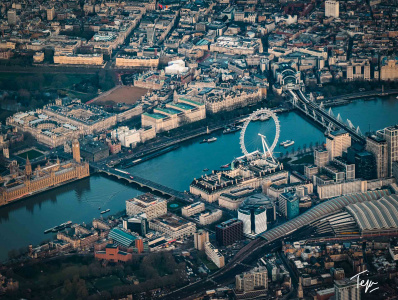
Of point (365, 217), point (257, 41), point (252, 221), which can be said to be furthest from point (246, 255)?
point (257, 41)

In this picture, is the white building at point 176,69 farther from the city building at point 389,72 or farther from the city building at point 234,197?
the city building at point 234,197

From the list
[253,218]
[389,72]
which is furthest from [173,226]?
[389,72]

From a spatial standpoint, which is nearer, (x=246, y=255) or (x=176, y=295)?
(x=176, y=295)

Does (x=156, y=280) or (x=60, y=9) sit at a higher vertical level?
(x=60, y=9)

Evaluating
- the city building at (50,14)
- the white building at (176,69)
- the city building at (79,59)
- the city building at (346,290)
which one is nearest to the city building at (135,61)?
the city building at (79,59)

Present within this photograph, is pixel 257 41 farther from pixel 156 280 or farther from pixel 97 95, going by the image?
pixel 156 280

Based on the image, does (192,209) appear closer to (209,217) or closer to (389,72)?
(209,217)

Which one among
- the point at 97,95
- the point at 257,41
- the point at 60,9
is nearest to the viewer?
the point at 97,95
